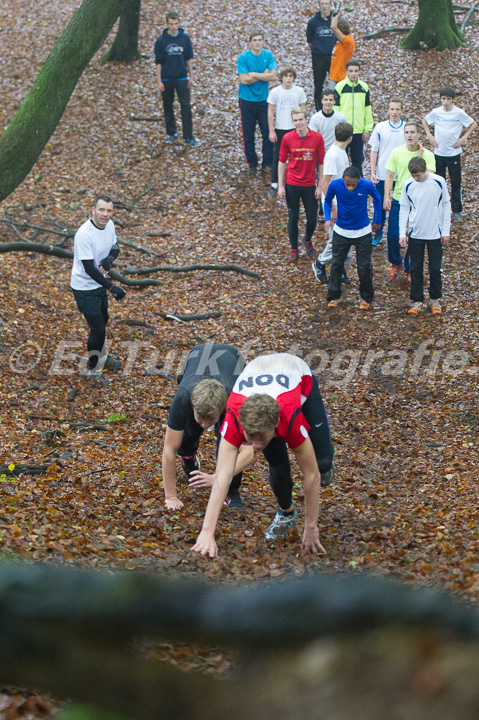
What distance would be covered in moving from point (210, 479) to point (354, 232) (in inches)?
197

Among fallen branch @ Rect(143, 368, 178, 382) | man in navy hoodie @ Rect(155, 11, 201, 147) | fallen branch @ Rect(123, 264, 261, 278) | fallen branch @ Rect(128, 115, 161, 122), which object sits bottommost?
fallen branch @ Rect(143, 368, 178, 382)

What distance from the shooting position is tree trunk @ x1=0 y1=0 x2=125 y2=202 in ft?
32.0

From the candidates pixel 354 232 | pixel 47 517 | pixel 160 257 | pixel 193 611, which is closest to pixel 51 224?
pixel 160 257

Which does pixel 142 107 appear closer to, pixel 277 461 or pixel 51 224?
pixel 51 224

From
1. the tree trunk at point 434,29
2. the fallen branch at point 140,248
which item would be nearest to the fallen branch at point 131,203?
the fallen branch at point 140,248

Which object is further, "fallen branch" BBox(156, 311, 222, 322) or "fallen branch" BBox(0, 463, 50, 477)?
"fallen branch" BBox(156, 311, 222, 322)

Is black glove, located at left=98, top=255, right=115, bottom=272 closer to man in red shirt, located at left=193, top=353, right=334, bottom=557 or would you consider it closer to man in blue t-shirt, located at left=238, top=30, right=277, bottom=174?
man in red shirt, located at left=193, top=353, right=334, bottom=557

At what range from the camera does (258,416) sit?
4.12 metres

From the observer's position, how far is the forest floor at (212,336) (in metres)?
5.32

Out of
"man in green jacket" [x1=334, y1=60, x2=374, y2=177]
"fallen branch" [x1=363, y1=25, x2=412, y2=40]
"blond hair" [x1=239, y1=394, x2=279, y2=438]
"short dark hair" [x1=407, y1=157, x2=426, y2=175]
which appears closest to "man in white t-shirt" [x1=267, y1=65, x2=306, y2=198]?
"man in green jacket" [x1=334, y1=60, x2=374, y2=177]

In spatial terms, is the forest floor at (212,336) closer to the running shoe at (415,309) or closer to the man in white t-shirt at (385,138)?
the running shoe at (415,309)

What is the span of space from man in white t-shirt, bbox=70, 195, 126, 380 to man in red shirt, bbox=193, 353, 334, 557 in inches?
138

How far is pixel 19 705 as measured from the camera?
129 inches

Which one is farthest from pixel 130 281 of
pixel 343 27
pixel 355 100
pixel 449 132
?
pixel 343 27
